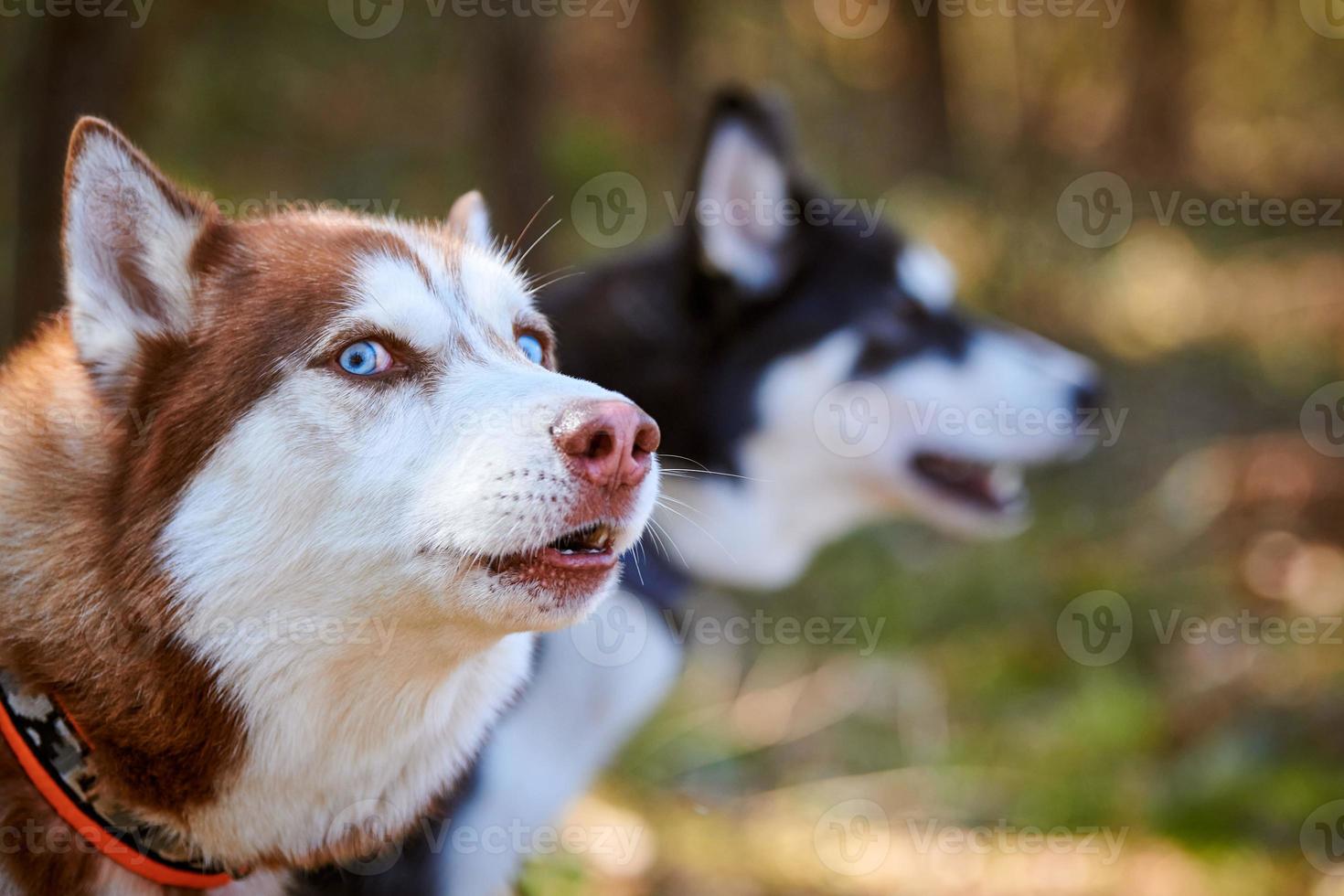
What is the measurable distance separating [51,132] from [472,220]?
8.96 feet

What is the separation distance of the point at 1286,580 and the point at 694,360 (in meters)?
4.05

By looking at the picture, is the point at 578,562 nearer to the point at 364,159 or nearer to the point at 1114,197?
the point at 364,159

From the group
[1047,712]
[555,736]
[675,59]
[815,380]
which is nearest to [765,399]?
[815,380]

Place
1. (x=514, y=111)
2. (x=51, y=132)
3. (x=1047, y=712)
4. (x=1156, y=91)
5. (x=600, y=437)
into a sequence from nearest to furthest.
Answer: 1. (x=600, y=437)
2. (x=51, y=132)
3. (x=1047, y=712)
4. (x=514, y=111)
5. (x=1156, y=91)

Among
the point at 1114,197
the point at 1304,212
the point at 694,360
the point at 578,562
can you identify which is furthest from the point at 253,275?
the point at 1304,212

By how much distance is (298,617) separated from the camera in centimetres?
213

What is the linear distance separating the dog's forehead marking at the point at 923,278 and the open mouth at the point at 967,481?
559 mm

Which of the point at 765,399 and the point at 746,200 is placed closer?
the point at 765,399

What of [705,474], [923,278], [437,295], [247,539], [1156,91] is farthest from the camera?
[1156,91]

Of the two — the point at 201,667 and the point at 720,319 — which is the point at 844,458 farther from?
the point at 201,667

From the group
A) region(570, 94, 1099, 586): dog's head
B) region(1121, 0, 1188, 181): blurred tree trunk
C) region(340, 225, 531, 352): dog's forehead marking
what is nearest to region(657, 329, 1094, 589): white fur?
region(570, 94, 1099, 586): dog's head

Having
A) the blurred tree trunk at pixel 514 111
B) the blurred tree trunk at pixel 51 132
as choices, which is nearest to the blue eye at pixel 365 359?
the blurred tree trunk at pixel 51 132

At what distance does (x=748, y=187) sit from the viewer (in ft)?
13.4

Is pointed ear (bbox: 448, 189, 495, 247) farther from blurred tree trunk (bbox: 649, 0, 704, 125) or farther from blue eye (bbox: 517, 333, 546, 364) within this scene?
blurred tree trunk (bbox: 649, 0, 704, 125)
